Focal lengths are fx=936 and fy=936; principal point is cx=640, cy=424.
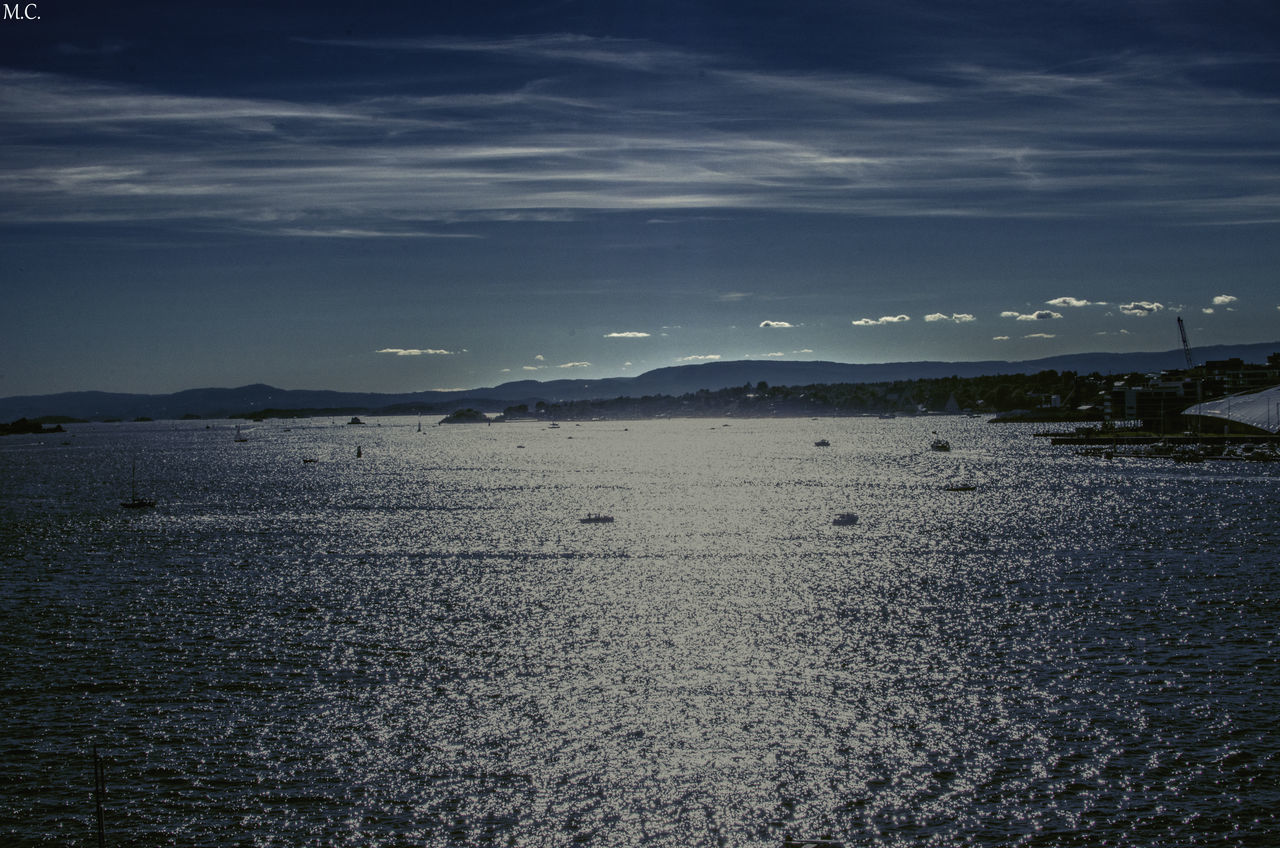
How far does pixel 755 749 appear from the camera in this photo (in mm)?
30125

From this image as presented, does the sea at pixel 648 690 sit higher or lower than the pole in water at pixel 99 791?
lower

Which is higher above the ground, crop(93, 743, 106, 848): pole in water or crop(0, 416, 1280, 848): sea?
crop(93, 743, 106, 848): pole in water

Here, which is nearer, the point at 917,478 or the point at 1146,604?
the point at 1146,604

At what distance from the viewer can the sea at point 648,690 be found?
83.5ft

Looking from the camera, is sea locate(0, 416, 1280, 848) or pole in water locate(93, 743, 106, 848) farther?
sea locate(0, 416, 1280, 848)

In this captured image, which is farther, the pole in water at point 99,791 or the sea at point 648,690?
the sea at point 648,690

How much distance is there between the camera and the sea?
25453 millimetres

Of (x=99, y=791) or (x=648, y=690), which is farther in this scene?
(x=648, y=690)

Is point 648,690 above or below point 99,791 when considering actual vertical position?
below

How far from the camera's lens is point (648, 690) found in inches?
1457

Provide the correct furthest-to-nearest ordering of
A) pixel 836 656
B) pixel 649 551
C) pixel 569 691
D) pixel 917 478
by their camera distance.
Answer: pixel 917 478 < pixel 649 551 < pixel 836 656 < pixel 569 691

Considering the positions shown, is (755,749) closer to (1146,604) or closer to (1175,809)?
(1175,809)

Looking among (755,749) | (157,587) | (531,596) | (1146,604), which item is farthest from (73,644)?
(1146,604)

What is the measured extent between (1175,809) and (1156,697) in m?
10.1
